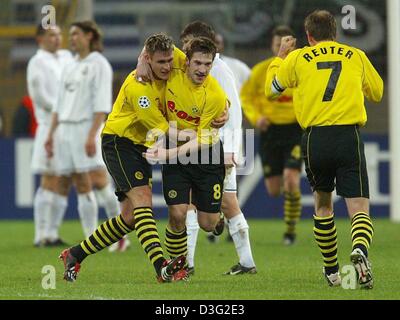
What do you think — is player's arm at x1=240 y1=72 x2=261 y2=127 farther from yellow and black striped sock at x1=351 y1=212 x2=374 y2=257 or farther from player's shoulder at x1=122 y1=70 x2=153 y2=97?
yellow and black striped sock at x1=351 y1=212 x2=374 y2=257

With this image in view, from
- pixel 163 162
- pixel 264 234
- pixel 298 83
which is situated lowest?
pixel 264 234

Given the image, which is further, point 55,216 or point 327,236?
point 55,216

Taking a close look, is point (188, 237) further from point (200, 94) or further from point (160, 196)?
point (160, 196)

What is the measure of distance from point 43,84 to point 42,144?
2.12 ft

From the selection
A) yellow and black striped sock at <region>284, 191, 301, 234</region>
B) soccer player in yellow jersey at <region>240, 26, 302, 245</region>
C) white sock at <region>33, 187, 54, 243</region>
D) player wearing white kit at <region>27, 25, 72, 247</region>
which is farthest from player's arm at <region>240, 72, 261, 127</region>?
white sock at <region>33, 187, 54, 243</region>

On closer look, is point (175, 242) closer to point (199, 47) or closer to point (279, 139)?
point (199, 47)

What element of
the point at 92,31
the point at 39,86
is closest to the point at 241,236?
the point at 92,31

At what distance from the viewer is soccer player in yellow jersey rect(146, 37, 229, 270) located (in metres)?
8.75

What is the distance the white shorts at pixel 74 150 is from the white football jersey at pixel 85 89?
93mm

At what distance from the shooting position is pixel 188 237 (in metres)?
9.71

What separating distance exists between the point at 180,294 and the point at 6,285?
157cm

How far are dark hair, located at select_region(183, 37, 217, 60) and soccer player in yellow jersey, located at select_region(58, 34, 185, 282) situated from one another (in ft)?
0.44

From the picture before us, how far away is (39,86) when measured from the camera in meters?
13.4
